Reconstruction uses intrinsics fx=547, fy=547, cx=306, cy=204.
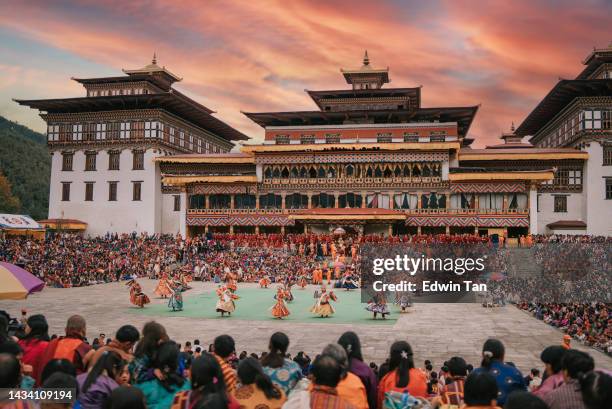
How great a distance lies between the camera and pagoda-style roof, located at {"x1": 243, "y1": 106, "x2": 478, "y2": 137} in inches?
1993

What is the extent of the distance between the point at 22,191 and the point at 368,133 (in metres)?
55.7

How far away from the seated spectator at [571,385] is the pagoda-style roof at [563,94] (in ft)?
150

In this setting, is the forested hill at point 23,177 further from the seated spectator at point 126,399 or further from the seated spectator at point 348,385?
the seated spectator at point 126,399

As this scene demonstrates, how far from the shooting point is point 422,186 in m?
47.7

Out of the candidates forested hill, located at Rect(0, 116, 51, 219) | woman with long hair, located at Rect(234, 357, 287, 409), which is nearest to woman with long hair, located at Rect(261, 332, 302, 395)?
woman with long hair, located at Rect(234, 357, 287, 409)

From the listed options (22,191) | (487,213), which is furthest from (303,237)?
(22,191)

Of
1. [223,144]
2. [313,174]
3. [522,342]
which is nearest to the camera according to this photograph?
[522,342]

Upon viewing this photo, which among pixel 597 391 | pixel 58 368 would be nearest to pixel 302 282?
pixel 58 368

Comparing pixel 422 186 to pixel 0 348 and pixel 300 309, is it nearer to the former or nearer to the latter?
pixel 300 309

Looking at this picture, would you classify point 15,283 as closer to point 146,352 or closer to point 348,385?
point 146,352

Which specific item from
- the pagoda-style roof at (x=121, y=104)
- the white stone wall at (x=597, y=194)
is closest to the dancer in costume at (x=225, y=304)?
the pagoda-style roof at (x=121, y=104)

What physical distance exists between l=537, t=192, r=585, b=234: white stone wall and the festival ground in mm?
26158

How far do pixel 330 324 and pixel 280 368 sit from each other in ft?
45.1

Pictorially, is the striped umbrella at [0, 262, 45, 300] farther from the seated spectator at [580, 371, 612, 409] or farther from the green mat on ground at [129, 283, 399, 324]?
the seated spectator at [580, 371, 612, 409]
